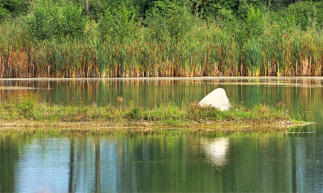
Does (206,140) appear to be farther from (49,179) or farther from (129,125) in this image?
(49,179)

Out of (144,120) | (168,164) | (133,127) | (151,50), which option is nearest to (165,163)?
(168,164)

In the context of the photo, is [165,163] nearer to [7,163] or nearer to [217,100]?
[7,163]

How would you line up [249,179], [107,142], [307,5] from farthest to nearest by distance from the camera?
[307,5] < [107,142] < [249,179]

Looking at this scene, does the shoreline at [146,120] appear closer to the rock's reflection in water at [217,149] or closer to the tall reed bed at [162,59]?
the rock's reflection in water at [217,149]

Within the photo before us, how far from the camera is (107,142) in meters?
13.7

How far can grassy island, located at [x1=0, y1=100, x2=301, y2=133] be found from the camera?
15352 mm

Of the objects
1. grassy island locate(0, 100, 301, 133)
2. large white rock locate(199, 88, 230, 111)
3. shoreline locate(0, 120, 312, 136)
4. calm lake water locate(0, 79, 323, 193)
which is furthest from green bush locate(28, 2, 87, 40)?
shoreline locate(0, 120, 312, 136)

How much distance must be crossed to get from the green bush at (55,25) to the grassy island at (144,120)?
20822 mm

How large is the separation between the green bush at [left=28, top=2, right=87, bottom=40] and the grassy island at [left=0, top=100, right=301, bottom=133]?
20.8m

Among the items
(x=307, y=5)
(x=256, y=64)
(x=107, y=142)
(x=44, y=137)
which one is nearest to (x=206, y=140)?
(x=107, y=142)

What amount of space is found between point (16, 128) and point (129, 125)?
233 centimetres

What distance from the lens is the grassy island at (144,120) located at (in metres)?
15.4

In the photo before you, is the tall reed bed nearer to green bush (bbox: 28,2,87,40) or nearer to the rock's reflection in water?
green bush (bbox: 28,2,87,40)

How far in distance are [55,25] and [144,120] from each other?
22.3m
